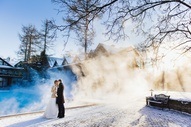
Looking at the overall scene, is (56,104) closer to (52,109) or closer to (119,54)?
(52,109)

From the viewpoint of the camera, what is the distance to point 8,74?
41.4m

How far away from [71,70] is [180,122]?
1078 inches

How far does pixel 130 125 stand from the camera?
9023 millimetres

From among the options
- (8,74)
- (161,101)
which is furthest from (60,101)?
(8,74)

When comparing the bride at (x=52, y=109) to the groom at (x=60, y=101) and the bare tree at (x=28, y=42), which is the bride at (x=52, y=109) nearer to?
the groom at (x=60, y=101)

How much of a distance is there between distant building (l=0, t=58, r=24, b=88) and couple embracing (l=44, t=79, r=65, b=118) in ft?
112

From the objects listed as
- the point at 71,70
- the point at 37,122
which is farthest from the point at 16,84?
the point at 37,122

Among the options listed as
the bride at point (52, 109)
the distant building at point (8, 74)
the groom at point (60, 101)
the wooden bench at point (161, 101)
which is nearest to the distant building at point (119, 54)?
the wooden bench at point (161, 101)

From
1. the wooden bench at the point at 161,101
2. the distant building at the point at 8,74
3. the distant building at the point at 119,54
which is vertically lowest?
the wooden bench at the point at 161,101

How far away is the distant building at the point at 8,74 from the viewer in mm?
41041

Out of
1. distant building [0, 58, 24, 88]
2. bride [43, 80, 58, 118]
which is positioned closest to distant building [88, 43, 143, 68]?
distant building [0, 58, 24, 88]

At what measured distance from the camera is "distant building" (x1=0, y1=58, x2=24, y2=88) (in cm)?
4104

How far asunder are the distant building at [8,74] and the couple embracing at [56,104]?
34.1 meters

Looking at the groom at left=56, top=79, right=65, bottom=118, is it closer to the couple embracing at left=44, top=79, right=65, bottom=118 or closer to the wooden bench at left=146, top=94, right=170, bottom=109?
the couple embracing at left=44, top=79, right=65, bottom=118
